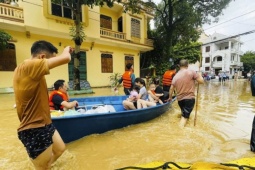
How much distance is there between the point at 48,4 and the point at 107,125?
967 cm

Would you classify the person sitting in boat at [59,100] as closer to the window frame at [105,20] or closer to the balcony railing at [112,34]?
the balcony railing at [112,34]

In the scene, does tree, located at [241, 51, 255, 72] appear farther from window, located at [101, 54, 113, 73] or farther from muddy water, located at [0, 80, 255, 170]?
muddy water, located at [0, 80, 255, 170]

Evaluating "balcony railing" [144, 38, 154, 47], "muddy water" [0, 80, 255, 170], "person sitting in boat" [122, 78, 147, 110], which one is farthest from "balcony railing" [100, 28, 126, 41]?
"muddy water" [0, 80, 255, 170]

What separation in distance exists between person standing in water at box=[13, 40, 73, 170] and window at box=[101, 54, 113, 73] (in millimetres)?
12438

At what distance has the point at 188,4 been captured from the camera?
13992 mm

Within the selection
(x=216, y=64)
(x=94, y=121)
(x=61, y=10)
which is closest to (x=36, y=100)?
(x=94, y=121)

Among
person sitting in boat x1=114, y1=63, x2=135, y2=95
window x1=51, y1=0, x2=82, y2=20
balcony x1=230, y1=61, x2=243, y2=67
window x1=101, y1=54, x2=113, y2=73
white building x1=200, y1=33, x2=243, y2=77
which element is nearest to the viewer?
person sitting in boat x1=114, y1=63, x2=135, y2=95

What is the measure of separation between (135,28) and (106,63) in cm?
433

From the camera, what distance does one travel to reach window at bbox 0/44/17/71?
32.3ft

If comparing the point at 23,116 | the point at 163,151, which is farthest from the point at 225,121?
the point at 23,116

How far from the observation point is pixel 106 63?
14.4 metres

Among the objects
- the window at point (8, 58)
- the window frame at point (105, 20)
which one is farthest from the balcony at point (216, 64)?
the window at point (8, 58)

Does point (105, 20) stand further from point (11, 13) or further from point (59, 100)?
point (59, 100)

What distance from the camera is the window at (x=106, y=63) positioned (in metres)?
14.2
